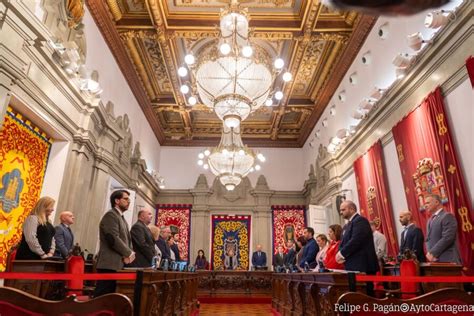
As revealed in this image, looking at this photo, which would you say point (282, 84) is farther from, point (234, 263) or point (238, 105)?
point (234, 263)

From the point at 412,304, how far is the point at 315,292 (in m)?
2.08

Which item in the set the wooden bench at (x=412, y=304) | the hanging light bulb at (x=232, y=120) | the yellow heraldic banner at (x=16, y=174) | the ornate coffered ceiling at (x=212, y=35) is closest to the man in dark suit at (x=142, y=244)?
the yellow heraldic banner at (x=16, y=174)

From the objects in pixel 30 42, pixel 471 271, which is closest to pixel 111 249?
pixel 30 42

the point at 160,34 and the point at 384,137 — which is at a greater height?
the point at 160,34

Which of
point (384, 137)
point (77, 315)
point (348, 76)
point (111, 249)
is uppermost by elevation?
point (348, 76)

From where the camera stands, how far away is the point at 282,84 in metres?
9.94

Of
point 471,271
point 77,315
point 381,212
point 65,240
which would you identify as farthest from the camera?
point 381,212

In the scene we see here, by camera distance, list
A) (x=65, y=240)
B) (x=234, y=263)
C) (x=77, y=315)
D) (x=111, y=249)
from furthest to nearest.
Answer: (x=234, y=263) → (x=65, y=240) → (x=111, y=249) → (x=77, y=315)

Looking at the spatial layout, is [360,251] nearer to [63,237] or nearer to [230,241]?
[63,237]

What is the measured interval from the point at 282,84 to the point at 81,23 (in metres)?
5.82

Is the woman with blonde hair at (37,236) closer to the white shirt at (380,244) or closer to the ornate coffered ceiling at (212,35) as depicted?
the ornate coffered ceiling at (212,35)

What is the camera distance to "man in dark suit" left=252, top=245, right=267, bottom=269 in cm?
1112

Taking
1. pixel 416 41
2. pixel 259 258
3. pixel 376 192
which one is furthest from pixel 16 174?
pixel 259 258

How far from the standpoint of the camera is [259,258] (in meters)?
11.2
